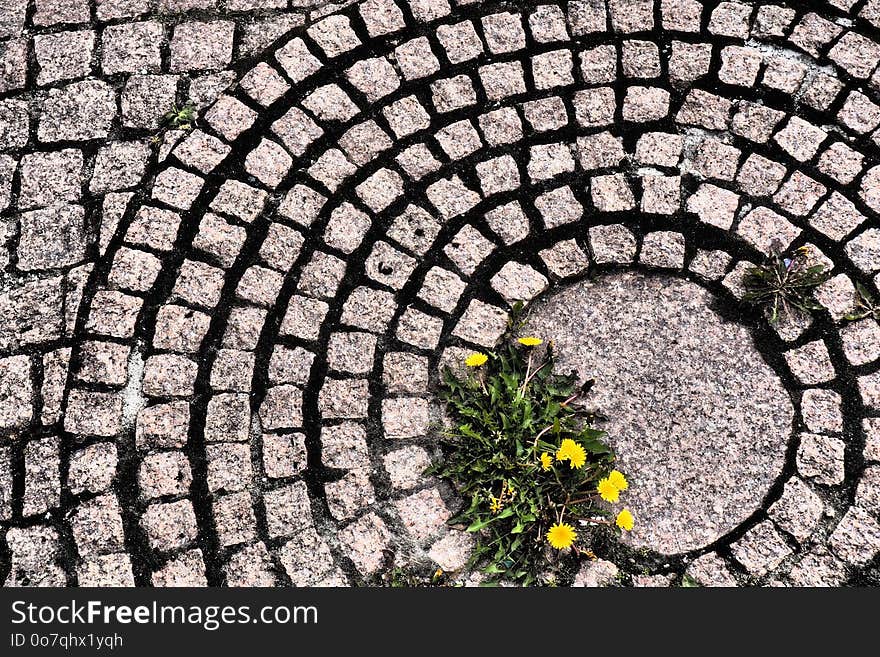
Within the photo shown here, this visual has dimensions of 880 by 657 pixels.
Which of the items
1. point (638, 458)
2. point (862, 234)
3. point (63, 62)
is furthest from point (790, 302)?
point (63, 62)

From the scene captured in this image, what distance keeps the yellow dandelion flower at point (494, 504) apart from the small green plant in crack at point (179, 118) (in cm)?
220

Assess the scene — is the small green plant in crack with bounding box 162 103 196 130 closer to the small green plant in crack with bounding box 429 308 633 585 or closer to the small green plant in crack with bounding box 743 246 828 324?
the small green plant in crack with bounding box 429 308 633 585

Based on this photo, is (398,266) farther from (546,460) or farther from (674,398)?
(674,398)

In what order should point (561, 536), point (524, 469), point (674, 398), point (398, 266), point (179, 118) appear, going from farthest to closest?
point (179, 118), point (398, 266), point (674, 398), point (524, 469), point (561, 536)

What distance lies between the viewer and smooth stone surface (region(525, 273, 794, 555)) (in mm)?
3420

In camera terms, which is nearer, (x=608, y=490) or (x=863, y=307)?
(x=608, y=490)

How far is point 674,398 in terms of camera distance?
3537 mm

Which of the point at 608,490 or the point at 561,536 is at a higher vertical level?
the point at 608,490

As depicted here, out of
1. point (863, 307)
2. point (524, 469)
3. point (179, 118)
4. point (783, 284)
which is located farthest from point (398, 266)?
point (863, 307)

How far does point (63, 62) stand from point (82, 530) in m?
2.21

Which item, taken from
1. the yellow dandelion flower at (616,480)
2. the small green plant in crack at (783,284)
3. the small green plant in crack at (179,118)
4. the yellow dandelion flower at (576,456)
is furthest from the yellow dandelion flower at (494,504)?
the small green plant in crack at (179,118)

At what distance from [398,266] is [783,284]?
5.58ft

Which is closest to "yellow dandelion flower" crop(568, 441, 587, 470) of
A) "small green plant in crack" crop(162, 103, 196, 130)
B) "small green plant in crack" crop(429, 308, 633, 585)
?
"small green plant in crack" crop(429, 308, 633, 585)

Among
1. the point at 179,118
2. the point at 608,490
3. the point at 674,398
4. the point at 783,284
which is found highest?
the point at 179,118
